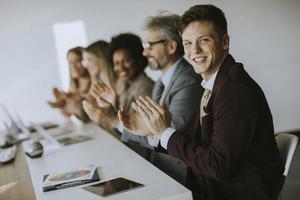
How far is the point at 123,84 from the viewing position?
126 inches

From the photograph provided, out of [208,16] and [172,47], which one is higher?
[208,16]

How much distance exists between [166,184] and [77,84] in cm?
191

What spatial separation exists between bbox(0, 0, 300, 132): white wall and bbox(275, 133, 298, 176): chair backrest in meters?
0.32

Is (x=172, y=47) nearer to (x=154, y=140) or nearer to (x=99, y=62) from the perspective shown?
(x=154, y=140)

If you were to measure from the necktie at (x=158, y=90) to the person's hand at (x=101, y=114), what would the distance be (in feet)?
1.54

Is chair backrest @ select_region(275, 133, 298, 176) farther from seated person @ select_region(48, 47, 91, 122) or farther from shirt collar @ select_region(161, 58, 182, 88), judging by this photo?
seated person @ select_region(48, 47, 91, 122)

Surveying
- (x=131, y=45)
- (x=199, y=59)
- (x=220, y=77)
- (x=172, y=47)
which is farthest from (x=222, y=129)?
(x=131, y=45)

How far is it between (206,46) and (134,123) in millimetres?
778

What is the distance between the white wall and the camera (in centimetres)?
237

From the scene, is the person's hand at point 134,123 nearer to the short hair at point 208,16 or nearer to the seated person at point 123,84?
the seated person at point 123,84

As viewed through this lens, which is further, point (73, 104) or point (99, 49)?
point (73, 104)

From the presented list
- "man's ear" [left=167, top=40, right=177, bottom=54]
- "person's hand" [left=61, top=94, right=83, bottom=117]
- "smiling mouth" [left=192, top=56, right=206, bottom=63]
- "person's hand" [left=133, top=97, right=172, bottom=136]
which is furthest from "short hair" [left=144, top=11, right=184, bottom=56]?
"person's hand" [left=61, top=94, right=83, bottom=117]

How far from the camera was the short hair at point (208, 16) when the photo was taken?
2108 mm

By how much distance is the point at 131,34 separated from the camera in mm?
3113
